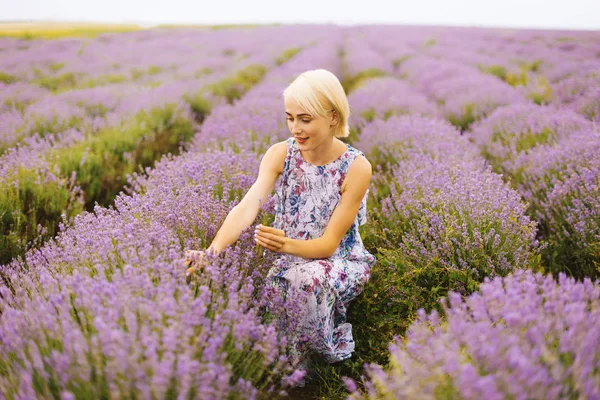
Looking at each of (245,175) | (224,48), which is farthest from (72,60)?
(245,175)

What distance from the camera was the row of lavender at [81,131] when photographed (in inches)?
124

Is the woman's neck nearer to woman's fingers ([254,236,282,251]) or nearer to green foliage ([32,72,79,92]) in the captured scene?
woman's fingers ([254,236,282,251])

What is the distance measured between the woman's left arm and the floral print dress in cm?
6

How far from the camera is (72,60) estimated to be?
11148mm

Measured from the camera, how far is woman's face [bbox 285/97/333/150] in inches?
78.9

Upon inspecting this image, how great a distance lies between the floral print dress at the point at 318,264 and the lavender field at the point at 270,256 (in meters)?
0.12

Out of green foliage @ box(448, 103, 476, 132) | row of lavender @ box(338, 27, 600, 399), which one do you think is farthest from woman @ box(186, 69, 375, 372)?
green foliage @ box(448, 103, 476, 132)

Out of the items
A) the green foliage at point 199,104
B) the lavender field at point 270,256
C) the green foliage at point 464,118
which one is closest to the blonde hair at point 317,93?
the lavender field at point 270,256

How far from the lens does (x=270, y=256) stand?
85.5 inches

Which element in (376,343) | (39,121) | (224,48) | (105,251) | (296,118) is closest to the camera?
(105,251)

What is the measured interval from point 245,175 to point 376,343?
131cm

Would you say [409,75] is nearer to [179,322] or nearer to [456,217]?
[456,217]

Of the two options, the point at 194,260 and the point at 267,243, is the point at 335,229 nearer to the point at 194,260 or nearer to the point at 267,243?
the point at 267,243

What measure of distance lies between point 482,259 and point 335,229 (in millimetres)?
808
